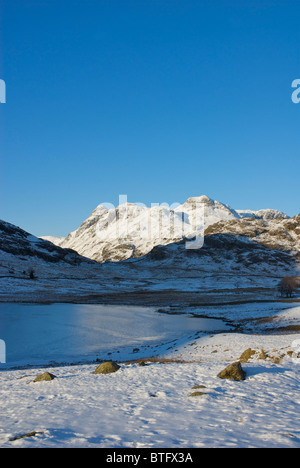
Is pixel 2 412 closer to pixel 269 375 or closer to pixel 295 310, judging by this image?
pixel 269 375

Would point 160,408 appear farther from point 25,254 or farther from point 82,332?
point 25,254

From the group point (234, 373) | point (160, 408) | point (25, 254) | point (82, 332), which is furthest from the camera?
point (25, 254)

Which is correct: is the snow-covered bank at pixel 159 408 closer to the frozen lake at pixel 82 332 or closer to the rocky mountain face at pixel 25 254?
the frozen lake at pixel 82 332

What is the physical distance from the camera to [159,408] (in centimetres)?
1087

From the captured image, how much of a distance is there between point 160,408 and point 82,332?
2822cm

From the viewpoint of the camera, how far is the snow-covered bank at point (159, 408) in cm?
A: 833

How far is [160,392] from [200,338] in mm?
19512

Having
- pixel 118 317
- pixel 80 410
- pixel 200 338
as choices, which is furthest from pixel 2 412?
pixel 118 317

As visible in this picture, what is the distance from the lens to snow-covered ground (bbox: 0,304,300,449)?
27.3ft

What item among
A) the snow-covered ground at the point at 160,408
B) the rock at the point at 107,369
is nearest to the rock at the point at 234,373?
the snow-covered ground at the point at 160,408

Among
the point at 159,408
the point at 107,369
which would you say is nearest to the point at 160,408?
the point at 159,408

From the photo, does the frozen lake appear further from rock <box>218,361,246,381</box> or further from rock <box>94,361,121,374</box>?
rock <box>218,361,246,381</box>

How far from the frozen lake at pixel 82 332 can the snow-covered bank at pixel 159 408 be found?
405 inches
